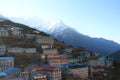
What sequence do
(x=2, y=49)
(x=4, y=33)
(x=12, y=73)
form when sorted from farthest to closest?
(x=4, y=33) → (x=2, y=49) → (x=12, y=73)

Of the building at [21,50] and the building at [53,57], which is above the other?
the building at [21,50]

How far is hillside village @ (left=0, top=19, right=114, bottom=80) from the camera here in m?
35.3

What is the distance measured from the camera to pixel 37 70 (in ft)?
119

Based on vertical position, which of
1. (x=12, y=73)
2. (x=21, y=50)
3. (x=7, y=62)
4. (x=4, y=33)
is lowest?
(x=12, y=73)

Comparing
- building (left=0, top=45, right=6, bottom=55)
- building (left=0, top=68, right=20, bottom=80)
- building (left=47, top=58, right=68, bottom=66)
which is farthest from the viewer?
building (left=0, top=45, right=6, bottom=55)

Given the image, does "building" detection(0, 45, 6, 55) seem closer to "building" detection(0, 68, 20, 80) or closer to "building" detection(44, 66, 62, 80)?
"building" detection(0, 68, 20, 80)

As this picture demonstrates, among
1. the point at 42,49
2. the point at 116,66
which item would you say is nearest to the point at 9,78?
the point at 42,49

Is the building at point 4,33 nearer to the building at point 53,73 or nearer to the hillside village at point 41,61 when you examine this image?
the hillside village at point 41,61

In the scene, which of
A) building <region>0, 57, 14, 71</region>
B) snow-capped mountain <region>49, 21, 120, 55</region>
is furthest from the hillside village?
snow-capped mountain <region>49, 21, 120, 55</region>

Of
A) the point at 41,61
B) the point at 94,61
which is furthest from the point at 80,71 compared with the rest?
the point at 94,61

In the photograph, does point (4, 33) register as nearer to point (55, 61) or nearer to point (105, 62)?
point (55, 61)

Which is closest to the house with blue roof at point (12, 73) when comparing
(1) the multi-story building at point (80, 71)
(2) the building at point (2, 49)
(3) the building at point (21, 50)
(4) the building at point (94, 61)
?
(1) the multi-story building at point (80, 71)

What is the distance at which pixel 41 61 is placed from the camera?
42844mm

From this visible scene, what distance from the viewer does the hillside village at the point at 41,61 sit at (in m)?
35.3
